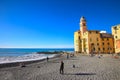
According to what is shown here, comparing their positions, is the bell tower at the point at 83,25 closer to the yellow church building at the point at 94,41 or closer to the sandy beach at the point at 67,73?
the yellow church building at the point at 94,41

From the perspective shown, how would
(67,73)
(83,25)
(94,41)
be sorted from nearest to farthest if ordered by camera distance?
(67,73), (94,41), (83,25)

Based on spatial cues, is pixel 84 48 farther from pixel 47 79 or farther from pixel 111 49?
pixel 47 79

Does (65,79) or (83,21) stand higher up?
(83,21)

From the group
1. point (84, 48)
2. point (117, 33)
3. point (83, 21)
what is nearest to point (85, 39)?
point (84, 48)

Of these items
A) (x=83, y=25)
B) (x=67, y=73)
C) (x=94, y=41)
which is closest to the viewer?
(x=67, y=73)

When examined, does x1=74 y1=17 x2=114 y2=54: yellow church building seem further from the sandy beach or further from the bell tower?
the sandy beach

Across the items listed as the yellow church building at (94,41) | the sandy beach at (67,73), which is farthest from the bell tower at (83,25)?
the sandy beach at (67,73)

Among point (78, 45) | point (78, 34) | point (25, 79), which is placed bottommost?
→ point (25, 79)

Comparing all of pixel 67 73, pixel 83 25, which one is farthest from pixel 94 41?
pixel 67 73

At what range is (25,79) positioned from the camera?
1608cm

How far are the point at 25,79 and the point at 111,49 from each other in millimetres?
64166

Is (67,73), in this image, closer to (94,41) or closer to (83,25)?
(94,41)

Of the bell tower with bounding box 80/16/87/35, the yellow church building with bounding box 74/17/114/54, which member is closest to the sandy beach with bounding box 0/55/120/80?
the yellow church building with bounding box 74/17/114/54

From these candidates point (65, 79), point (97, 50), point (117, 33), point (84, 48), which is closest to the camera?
point (65, 79)
